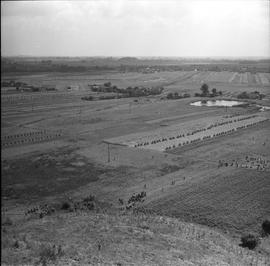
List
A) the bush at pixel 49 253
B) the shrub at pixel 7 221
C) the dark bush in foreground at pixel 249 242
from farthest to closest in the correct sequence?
1. the shrub at pixel 7 221
2. the dark bush in foreground at pixel 249 242
3. the bush at pixel 49 253

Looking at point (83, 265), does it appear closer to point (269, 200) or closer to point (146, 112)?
point (269, 200)

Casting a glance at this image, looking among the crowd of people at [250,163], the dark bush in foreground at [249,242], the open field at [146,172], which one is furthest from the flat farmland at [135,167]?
the dark bush in foreground at [249,242]

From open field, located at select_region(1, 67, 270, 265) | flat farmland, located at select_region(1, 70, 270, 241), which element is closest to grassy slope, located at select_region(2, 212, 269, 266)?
open field, located at select_region(1, 67, 270, 265)

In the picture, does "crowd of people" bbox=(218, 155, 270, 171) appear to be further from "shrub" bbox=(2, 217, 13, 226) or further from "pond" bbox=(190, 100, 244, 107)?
"pond" bbox=(190, 100, 244, 107)

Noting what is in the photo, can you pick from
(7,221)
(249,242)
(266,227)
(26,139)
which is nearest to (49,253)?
(7,221)

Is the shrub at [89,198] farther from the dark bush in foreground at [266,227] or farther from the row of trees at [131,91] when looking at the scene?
the row of trees at [131,91]

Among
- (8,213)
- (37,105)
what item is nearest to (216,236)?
(8,213)

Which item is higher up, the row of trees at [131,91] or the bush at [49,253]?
the row of trees at [131,91]
